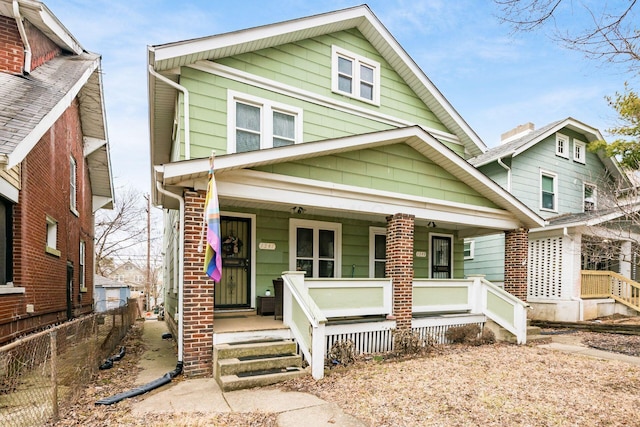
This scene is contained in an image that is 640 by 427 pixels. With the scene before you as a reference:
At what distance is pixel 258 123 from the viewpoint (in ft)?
28.8

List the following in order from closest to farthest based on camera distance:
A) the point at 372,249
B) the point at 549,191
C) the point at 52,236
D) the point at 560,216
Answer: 1. the point at 52,236
2. the point at 372,249
3. the point at 560,216
4. the point at 549,191

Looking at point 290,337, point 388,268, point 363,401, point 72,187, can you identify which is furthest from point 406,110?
point 72,187

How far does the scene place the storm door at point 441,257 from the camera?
39.2 feet

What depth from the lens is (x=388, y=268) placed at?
8.41 m

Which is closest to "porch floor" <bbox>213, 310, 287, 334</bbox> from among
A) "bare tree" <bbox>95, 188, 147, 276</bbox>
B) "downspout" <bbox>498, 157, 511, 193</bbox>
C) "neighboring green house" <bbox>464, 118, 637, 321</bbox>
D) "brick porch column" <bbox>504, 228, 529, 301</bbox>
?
"brick porch column" <bbox>504, 228, 529, 301</bbox>

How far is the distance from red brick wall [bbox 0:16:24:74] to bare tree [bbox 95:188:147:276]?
24.5 meters

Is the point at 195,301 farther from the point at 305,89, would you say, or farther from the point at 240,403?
the point at 305,89

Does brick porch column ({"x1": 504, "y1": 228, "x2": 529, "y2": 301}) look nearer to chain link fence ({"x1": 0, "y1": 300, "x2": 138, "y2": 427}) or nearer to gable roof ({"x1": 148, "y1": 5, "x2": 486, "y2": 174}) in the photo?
gable roof ({"x1": 148, "y1": 5, "x2": 486, "y2": 174})

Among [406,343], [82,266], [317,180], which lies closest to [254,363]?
[406,343]

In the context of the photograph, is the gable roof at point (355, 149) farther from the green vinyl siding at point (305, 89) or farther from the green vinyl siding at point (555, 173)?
the green vinyl siding at point (555, 173)

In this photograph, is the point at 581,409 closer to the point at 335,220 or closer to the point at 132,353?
the point at 335,220

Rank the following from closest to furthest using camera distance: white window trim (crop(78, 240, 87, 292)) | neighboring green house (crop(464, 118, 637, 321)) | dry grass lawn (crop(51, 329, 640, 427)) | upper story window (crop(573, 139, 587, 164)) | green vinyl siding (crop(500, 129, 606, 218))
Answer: dry grass lawn (crop(51, 329, 640, 427)), neighboring green house (crop(464, 118, 637, 321)), white window trim (crop(78, 240, 87, 292)), green vinyl siding (crop(500, 129, 606, 218)), upper story window (crop(573, 139, 587, 164))

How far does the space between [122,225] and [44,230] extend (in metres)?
26.0

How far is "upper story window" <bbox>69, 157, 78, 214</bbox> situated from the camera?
36.8 ft
